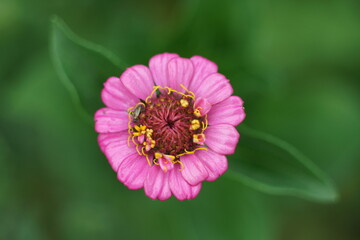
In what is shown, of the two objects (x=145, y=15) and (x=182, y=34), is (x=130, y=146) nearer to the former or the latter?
(x=182, y=34)

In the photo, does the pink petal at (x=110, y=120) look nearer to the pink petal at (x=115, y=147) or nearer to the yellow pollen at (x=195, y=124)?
the pink petal at (x=115, y=147)

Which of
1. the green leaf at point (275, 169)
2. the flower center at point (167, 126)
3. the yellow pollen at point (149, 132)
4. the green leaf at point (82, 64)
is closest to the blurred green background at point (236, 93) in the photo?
the green leaf at point (275, 169)

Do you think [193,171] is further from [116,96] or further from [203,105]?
[116,96]

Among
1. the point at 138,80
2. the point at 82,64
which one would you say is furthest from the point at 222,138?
the point at 82,64

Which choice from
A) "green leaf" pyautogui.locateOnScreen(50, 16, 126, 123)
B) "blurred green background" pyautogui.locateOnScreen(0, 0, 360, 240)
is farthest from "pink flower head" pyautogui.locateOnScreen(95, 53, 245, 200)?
"blurred green background" pyautogui.locateOnScreen(0, 0, 360, 240)

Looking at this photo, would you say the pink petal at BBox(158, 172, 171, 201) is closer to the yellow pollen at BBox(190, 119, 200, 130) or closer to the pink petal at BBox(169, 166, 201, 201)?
the pink petal at BBox(169, 166, 201, 201)
